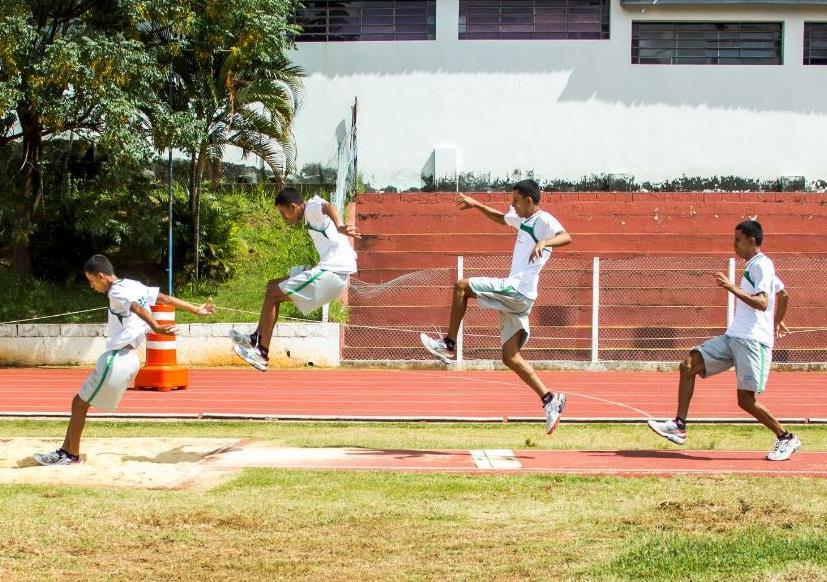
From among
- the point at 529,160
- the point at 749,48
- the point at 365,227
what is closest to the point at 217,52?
the point at 365,227

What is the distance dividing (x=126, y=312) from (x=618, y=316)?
14213 millimetres

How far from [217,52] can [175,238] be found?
13.8 feet

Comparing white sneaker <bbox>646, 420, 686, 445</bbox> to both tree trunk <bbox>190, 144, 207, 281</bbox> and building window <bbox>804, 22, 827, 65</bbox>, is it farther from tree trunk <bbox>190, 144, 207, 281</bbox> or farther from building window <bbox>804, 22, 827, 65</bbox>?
building window <bbox>804, 22, 827, 65</bbox>

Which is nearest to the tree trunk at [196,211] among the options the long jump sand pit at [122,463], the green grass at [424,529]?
the long jump sand pit at [122,463]

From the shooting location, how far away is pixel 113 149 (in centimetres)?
1984

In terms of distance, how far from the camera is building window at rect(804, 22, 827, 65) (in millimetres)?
30047

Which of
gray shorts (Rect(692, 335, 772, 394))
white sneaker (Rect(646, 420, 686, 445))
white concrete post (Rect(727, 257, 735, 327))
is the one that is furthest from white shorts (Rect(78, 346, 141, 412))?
white concrete post (Rect(727, 257, 735, 327))

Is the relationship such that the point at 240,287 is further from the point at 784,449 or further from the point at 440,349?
the point at 784,449

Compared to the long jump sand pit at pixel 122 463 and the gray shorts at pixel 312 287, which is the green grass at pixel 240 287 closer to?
the long jump sand pit at pixel 122 463

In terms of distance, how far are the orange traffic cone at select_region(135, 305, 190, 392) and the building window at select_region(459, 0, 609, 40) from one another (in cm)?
1533

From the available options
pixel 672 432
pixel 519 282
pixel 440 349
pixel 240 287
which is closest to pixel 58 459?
pixel 440 349

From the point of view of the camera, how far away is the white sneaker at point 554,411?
10.4m

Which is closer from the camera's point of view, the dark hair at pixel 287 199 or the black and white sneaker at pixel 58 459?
the black and white sneaker at pixel 58 459

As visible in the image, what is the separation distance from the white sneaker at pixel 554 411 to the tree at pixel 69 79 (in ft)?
38.2
